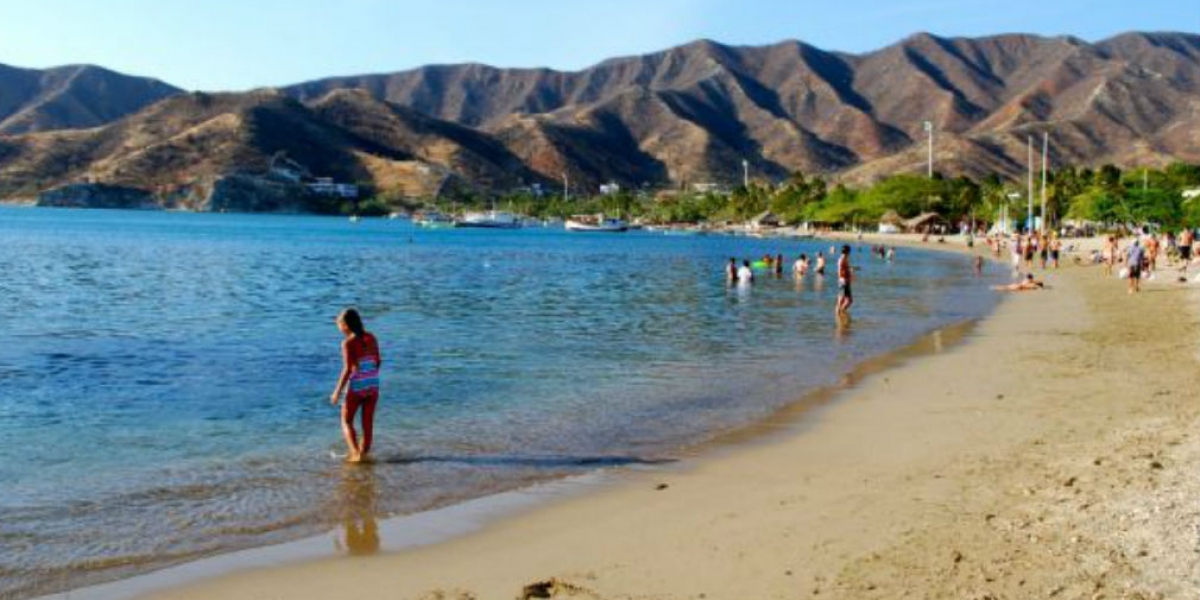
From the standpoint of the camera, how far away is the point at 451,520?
9.12 m

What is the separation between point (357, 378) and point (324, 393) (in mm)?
5573

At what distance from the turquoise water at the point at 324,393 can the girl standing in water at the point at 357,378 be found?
30 cm

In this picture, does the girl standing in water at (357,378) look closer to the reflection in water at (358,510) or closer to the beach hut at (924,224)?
the reflection in water at (358,510)

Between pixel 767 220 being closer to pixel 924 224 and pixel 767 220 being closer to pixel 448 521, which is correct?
pixel 924 224

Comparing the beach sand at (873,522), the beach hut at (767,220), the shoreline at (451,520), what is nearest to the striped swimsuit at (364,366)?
the shoreline at (451,520)

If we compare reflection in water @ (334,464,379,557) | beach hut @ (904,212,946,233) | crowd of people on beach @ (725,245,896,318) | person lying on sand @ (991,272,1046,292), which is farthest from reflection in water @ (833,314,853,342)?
beach hut @ (904,212,946,233)

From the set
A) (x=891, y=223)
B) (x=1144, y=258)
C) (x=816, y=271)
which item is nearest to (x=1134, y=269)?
(x=1144, y=258)

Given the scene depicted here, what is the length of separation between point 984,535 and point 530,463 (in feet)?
16.8

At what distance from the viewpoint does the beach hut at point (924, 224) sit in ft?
462

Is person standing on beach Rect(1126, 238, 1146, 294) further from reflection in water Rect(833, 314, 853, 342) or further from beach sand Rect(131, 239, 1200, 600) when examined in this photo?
beach sand Rect(131, 239, 1200, 600)

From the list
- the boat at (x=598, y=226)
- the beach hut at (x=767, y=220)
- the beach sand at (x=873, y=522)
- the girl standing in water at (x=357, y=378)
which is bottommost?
the beach sand at (x=873, y=522)

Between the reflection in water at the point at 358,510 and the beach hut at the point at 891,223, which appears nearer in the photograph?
the reflection in water at the point at 358,510

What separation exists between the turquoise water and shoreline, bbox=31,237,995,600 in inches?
9.3

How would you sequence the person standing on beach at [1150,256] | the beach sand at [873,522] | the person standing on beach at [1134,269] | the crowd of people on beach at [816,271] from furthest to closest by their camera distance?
the person standing on beach at [1150,256] < the person standing on beach at [1134,269] < the crowd of people on beach at [816,271] < the beach sand at [873,522]
